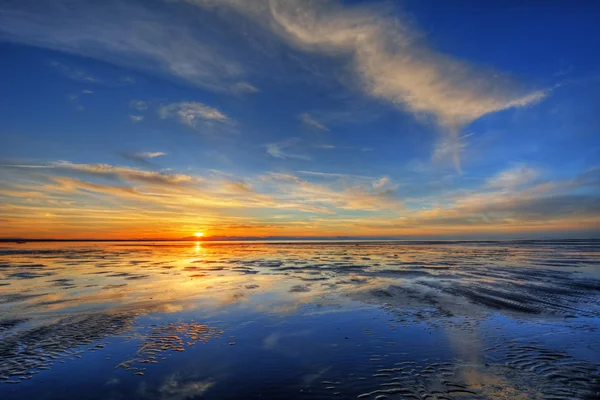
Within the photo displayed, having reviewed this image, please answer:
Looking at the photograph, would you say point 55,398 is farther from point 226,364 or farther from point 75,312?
point 75,312

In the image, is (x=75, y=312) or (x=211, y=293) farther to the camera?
(x=211, y=293)

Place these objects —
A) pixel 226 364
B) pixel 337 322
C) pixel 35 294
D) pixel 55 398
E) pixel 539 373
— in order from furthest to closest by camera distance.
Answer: pixel 35 294, pixel 337 322, pixel 226 364, pixel 539 373, pixel 55 398

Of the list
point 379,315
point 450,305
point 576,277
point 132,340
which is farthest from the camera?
point 576,277

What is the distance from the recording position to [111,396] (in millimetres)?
6906

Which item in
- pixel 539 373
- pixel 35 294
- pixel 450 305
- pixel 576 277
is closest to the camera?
pixel 539 373

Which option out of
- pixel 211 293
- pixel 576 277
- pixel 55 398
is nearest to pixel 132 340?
pixel 55 398

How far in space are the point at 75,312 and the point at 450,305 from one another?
1769cm

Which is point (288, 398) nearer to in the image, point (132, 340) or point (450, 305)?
point (132, 340)

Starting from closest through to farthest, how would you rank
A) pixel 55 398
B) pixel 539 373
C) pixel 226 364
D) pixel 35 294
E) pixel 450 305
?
pixel 55 398 < pixel 539 373 < pixel 226 364 < pixel 450 305 < pixel 35 294

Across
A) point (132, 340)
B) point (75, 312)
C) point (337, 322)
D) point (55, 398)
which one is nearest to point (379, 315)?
point (337, 322)

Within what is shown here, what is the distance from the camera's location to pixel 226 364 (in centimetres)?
869

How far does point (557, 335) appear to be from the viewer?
10898 millimetres

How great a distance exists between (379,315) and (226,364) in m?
7.52

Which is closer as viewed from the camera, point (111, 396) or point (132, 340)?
point (111, 396)
